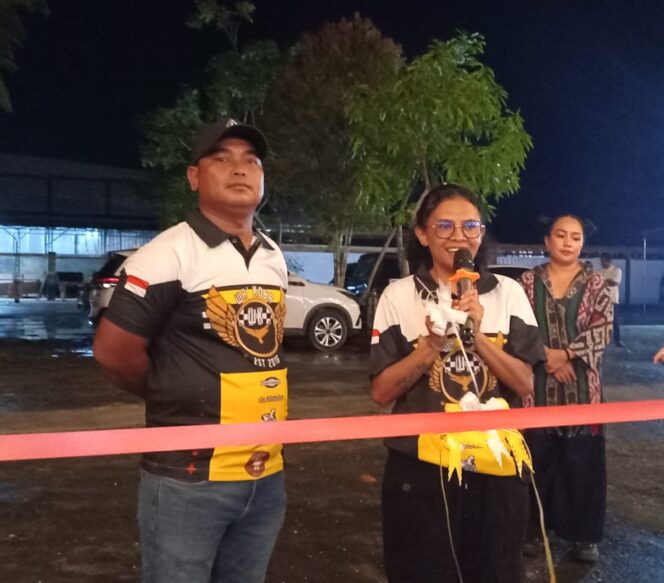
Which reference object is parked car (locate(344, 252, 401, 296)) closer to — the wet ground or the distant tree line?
the distant tree line

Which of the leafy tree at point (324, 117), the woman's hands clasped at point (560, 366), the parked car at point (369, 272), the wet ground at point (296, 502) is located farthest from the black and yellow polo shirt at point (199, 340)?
the parked car at point (369, 272)

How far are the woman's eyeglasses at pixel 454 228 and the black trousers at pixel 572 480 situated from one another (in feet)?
6.53

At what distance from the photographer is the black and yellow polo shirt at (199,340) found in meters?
2.18

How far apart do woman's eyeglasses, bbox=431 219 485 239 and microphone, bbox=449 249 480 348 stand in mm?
116

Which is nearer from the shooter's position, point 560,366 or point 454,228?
point 454,228

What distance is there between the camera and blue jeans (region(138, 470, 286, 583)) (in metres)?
2.17

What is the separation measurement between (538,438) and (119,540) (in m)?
2.51

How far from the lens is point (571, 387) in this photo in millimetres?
4355

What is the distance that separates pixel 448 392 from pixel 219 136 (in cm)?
109

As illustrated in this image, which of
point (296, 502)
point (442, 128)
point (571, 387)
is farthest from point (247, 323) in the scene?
point (442, 128)

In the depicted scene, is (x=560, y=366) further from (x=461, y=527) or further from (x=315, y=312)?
(x=315, y=312)

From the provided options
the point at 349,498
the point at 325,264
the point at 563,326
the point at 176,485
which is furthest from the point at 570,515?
the point at 325,264

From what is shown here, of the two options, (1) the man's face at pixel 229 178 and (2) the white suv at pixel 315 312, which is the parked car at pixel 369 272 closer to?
(2) the white suv at pixel 315 312

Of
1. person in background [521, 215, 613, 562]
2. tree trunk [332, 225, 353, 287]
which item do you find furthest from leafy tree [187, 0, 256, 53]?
person in background [521, 215, 613, 562]
